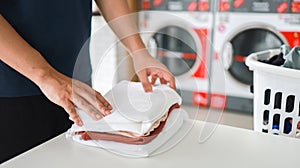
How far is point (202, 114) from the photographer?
873 millimetres

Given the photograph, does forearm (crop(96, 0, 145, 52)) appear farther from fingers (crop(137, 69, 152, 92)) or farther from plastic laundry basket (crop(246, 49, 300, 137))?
plastic laundry basket (crop(246, 49, 300, 137))

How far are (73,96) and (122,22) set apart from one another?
377 millimetres

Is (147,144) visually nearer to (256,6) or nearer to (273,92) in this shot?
(273,92)

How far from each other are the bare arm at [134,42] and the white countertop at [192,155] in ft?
0.58

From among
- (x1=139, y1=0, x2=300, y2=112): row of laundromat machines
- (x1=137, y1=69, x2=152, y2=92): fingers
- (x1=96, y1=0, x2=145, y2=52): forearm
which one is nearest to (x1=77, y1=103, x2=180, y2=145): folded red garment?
(x1=137, y1=69, x2=152, y2=92): fingers

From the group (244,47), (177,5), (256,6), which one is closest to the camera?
(256,6)

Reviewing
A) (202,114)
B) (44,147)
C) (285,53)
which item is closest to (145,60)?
(202,114)

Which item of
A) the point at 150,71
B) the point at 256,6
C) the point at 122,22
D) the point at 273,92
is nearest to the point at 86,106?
the point at 150,71

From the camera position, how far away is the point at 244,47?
6.99ft

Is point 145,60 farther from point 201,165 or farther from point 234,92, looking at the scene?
point 234,92

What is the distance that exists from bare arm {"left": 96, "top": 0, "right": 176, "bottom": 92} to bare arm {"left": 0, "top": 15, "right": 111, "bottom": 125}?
180 millimetres

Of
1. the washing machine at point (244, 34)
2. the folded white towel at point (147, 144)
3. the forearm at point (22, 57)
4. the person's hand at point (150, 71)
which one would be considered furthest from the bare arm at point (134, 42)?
the washing machine at point (244, 34)

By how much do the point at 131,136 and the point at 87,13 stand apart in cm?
51

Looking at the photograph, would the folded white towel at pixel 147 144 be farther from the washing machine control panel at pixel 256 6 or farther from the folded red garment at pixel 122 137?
the washing machine control panel at pixel 256 6
